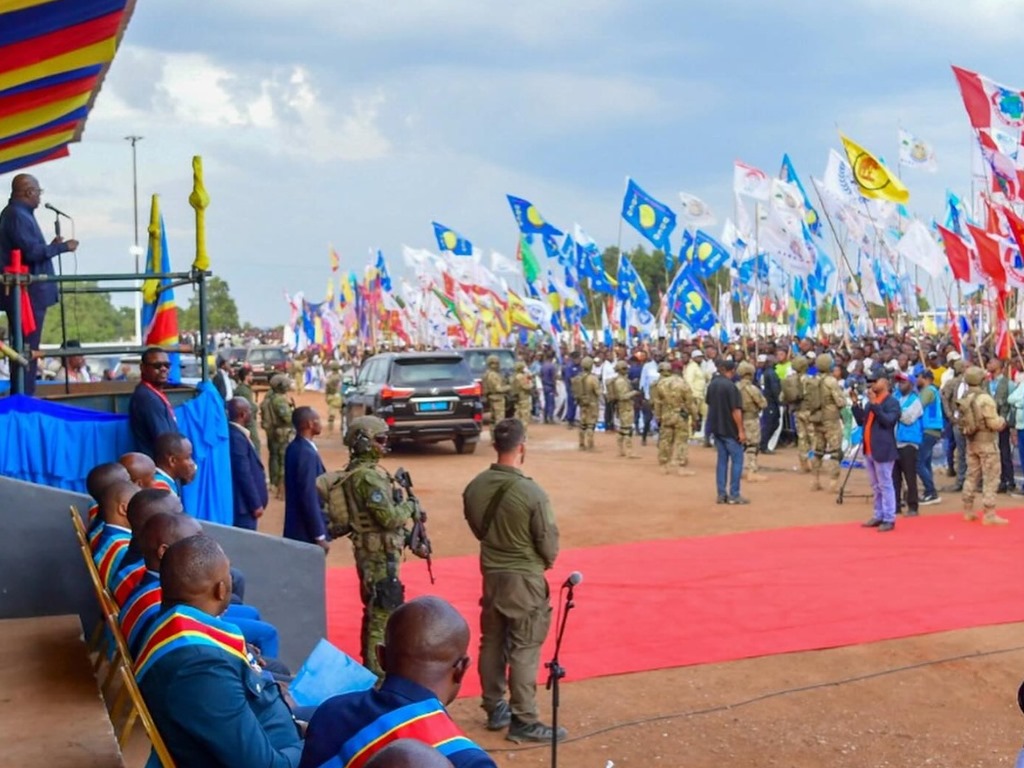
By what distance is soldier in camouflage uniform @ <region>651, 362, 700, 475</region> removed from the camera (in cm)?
1786

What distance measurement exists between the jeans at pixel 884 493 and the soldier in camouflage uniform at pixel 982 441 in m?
1.00

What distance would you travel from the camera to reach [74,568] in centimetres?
681

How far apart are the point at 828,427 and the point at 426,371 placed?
7.49 meters

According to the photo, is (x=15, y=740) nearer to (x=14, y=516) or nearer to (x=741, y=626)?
(x=14, y=516)

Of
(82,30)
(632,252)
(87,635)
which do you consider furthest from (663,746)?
(632,252)

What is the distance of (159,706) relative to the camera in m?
3.74

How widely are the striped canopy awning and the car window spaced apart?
9893 mm

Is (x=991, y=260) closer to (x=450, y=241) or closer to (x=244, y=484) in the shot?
(x=244, y=484)

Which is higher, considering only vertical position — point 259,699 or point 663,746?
point 259,699

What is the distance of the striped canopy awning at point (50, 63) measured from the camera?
699 cm

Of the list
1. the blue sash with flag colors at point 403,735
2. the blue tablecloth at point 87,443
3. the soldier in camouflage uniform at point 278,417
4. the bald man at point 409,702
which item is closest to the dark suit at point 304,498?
the blue tablecloth at point 87,443

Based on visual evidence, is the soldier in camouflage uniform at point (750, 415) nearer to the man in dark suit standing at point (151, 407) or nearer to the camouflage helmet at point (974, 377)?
the camouflage helmet at point (974, 377)

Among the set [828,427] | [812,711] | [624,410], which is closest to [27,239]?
[812,711]

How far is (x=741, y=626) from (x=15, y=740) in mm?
5732
